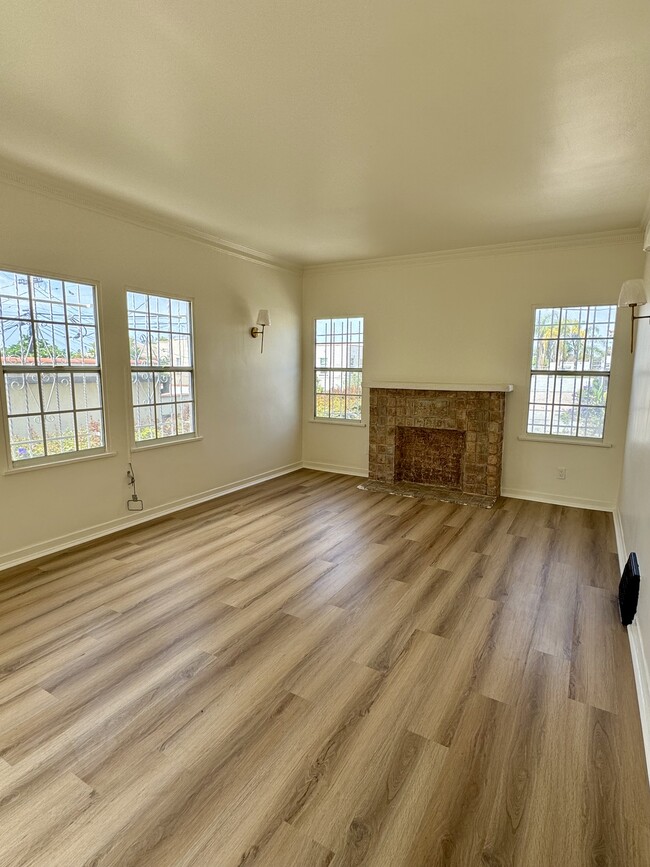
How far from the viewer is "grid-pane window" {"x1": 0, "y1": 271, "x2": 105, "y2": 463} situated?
3.22m

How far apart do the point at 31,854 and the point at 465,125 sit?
3.61 metres

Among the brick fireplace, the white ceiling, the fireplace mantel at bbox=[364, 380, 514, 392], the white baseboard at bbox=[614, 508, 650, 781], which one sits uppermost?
the white ceiling

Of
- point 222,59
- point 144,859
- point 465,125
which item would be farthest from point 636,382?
point 144,859

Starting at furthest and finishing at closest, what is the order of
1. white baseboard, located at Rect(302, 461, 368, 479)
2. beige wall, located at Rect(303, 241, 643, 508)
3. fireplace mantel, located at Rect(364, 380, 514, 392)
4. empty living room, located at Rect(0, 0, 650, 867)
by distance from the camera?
white baseboard, located at Rect(302, 461, 368, 479) < fireplace mantel, located at Rect(364, 380, 514, 392) < beige wall, located at Rect(303, 241, 643, 508) < empty living room, located at Rect(0, 0, 650, 867)

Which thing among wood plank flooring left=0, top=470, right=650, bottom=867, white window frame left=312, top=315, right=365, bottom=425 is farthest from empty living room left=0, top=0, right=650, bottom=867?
white window frame left=312, top=315, right=365, bottom=425

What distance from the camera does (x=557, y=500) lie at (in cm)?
493

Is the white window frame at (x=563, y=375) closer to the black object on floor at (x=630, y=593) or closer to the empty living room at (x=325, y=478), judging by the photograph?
the empty living room at (x=325, y=478)

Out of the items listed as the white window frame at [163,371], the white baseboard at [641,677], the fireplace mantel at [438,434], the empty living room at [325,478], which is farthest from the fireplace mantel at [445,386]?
the white baseboard at [641,677]

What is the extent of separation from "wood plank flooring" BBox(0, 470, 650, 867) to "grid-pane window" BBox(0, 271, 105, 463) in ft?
3.18

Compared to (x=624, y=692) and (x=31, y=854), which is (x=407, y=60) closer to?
(x=624, y=692)

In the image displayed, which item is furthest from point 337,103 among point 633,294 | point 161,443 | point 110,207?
point 161,443

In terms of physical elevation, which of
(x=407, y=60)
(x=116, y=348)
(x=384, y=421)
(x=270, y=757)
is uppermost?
(x=407, y=60)

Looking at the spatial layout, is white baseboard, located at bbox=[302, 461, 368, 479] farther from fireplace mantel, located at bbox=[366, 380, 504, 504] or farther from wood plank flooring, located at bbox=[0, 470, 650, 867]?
wood plank flooring, located at bbox=[0, 470, 650, 867]

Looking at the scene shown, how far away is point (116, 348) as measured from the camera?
12.8ft
